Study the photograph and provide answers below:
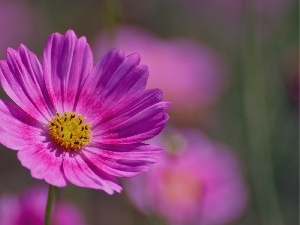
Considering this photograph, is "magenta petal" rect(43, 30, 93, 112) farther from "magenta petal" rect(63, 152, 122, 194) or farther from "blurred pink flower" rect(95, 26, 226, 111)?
"blurred pink flower" rect(95, 26, 226, 111)


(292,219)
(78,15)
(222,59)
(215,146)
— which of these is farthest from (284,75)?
(78,15)

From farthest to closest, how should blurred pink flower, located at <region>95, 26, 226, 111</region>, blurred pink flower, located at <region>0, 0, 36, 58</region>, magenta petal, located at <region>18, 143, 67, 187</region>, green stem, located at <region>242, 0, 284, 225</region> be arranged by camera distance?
1. blurred pink flower, located at <region>0, 0, 36, 58</region>
2. blurred pink flower, located at <region>95, 26, 226, 111</region>
3. green stem, located at <region>242, 0, 284, 225</region>
4. magenta petal, located at <region>18, 143, 67, 187</region>

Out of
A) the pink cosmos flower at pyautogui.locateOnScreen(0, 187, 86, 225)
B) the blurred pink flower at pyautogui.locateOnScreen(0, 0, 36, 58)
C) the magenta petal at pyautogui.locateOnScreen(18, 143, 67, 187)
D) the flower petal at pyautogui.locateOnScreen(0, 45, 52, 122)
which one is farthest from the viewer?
the blurred pink flower at pyautogui.locateOnScreen(0, 0, 36, 58)

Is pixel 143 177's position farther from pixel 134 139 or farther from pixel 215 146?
pixel 134 139

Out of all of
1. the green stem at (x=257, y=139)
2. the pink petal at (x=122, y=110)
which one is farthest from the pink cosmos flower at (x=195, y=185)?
the pink petal at (x=122, y=110)

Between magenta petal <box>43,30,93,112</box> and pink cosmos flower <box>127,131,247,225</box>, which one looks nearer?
magenta petal <box>43,30,93,112</box>

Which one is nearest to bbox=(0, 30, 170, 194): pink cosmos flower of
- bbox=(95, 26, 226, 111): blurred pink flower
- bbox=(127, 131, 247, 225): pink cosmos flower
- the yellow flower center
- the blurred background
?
the yellow flower center

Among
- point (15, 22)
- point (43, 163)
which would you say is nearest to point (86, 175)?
point (43, 163)
